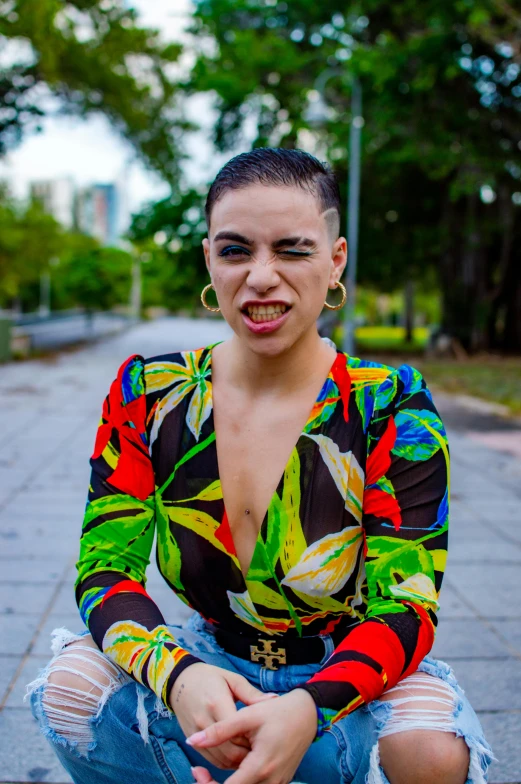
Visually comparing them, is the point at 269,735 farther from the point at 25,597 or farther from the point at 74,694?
the point at 25,597

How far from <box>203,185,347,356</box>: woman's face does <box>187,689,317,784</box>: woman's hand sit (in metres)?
0.74

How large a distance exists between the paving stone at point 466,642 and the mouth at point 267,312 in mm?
1871

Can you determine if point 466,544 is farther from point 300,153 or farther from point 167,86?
point 167,86

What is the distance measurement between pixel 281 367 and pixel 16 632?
1.98 metres

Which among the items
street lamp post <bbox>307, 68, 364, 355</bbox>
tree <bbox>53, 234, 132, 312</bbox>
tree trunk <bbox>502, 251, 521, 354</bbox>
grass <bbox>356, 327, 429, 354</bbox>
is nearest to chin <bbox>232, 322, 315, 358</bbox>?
street lamp post <bbox>307, 68, 364, 355</bbox>

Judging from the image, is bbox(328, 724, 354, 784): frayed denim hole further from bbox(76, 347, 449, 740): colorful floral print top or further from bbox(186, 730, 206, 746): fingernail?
bbox(186, 730, 206, 746): fingernail

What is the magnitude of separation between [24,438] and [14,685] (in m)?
5.28

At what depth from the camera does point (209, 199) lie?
1856mm

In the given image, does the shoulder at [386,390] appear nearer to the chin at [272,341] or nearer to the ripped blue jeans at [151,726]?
the chin at [272,341]

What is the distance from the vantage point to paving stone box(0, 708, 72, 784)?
2289mm

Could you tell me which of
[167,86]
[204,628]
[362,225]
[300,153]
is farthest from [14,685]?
[362,225]

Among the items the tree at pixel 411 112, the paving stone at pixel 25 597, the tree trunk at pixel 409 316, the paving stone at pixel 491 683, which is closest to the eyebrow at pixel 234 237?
the paving stone at pixel 491 683

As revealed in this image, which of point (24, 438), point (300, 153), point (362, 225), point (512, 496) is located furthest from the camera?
point (362, 225)

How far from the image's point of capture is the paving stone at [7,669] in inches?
109
